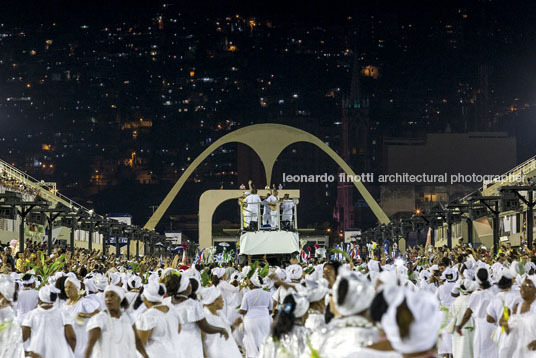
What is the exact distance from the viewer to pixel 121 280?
15.6m

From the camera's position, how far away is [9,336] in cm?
982

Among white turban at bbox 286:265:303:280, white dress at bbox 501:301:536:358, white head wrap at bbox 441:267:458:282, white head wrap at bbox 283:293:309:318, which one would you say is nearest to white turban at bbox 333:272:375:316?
white head wrap at bbox 283:293:309:318

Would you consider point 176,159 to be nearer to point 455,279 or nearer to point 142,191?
point 142,191

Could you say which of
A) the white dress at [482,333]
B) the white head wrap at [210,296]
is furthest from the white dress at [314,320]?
the white dress at [482,333]

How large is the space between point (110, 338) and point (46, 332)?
1544mm

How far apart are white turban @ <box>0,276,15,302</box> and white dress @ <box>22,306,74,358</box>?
1.14ft

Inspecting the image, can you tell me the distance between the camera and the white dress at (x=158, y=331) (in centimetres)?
908

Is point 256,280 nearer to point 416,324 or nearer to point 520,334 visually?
point 520,334

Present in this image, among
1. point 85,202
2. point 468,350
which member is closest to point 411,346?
point 468,350

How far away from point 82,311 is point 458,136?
114m

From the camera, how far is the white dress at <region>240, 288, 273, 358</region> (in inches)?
552

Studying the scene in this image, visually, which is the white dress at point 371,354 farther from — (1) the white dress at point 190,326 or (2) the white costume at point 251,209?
(2) the white costume at point 251,209

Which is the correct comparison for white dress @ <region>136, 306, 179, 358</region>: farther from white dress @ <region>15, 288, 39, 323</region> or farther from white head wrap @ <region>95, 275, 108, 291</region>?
white dress @ <region>15, 288, 39, 323</region>

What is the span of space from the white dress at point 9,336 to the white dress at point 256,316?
4.76 metres
